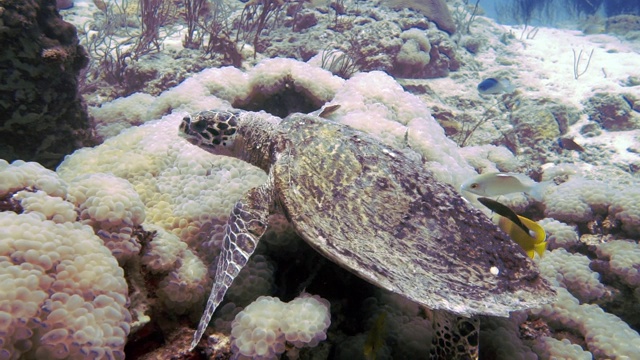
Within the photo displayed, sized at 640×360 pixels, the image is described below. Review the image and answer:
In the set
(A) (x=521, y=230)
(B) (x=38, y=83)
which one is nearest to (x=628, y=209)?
(A) (x=521, y=230)

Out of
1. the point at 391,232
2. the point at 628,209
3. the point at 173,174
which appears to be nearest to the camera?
the point at 391,232

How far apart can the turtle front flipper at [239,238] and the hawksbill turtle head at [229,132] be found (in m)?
0.57

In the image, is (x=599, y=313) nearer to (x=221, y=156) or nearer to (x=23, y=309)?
(x=221, y=156)

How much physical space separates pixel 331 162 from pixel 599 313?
2.18 metres

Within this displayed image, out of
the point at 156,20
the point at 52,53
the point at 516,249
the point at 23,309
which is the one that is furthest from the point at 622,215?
the point at 156,20

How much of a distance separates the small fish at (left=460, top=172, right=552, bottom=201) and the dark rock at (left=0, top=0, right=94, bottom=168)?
356 cm

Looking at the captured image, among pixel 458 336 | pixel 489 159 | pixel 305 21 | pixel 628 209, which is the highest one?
pixel 305 21

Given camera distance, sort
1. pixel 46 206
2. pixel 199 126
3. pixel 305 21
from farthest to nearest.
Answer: pixel 305 21
pixel 199 126
pixel 46 206

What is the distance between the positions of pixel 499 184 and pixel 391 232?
4.77 feet

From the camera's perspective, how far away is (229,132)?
2760mm

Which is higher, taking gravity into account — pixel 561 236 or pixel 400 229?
pixel 400 229

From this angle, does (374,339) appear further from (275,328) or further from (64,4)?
(64,4)

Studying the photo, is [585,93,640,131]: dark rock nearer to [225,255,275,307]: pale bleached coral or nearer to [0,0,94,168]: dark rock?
[225,255,275,307]: pale bleached coral

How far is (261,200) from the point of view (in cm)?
207
